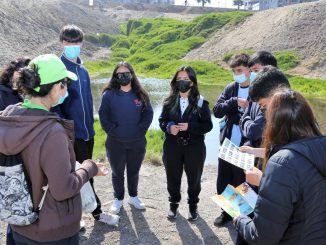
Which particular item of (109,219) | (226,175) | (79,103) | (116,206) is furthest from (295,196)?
(116,206)

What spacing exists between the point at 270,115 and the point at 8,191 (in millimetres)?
1727

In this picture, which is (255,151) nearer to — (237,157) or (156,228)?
(237,157)

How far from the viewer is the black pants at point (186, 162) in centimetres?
482

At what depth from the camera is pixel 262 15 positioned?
42.5m

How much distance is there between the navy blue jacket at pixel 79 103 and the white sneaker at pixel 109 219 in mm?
1022

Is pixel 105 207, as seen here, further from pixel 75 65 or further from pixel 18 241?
pixel 18 241

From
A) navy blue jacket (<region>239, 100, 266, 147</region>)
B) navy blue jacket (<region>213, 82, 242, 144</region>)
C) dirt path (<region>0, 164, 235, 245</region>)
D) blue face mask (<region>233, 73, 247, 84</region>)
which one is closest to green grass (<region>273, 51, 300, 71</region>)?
dirt path (<region>0, 164, 235, 245</region>)

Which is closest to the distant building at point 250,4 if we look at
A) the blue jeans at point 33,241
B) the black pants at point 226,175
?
the black pants at point 226,175

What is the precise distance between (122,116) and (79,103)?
682mm

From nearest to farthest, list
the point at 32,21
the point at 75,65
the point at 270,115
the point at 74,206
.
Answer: the point at 270,115 → the point at 74,206 → the point at 75,65 → the point at 32,21

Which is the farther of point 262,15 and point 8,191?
point 262,15

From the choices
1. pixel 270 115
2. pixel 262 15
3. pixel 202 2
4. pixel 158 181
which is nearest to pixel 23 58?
pixel 270 115

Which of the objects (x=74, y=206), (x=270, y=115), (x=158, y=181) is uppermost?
(x=270, y=115)

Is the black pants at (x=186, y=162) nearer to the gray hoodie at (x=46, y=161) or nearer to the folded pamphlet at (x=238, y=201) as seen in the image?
the folded pamphlet at (x=238, y=201)
